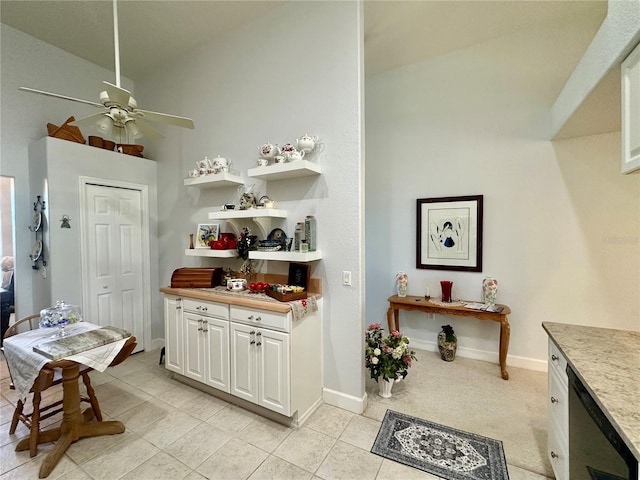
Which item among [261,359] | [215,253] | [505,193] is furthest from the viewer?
[505,193]

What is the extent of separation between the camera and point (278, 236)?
263cm

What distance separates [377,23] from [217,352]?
363 centimetres

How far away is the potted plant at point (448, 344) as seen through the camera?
10.4ft

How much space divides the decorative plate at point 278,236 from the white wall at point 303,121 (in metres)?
0.10

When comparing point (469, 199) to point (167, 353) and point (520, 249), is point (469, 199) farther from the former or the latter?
point (167, 353)

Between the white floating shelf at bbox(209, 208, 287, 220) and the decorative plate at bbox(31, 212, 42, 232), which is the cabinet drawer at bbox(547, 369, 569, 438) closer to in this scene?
the white floating shelf at bbox(209, 208, 287, 220)

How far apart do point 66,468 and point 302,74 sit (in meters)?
3.46

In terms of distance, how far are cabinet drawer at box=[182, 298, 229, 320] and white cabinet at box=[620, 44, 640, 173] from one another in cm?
279

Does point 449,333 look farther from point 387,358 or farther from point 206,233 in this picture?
point 206,233

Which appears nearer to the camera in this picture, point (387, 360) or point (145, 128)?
point (145, 128)

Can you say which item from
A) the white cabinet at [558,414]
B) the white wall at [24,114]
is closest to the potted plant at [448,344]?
the white cabinet at [558,414]

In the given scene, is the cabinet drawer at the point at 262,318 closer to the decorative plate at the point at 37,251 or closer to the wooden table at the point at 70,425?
the wooden table at the point at 70,425

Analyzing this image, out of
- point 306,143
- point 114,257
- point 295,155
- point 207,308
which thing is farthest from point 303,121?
point 114,257

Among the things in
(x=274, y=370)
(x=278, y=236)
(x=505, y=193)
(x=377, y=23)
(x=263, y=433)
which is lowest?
(x=263, y=433)
